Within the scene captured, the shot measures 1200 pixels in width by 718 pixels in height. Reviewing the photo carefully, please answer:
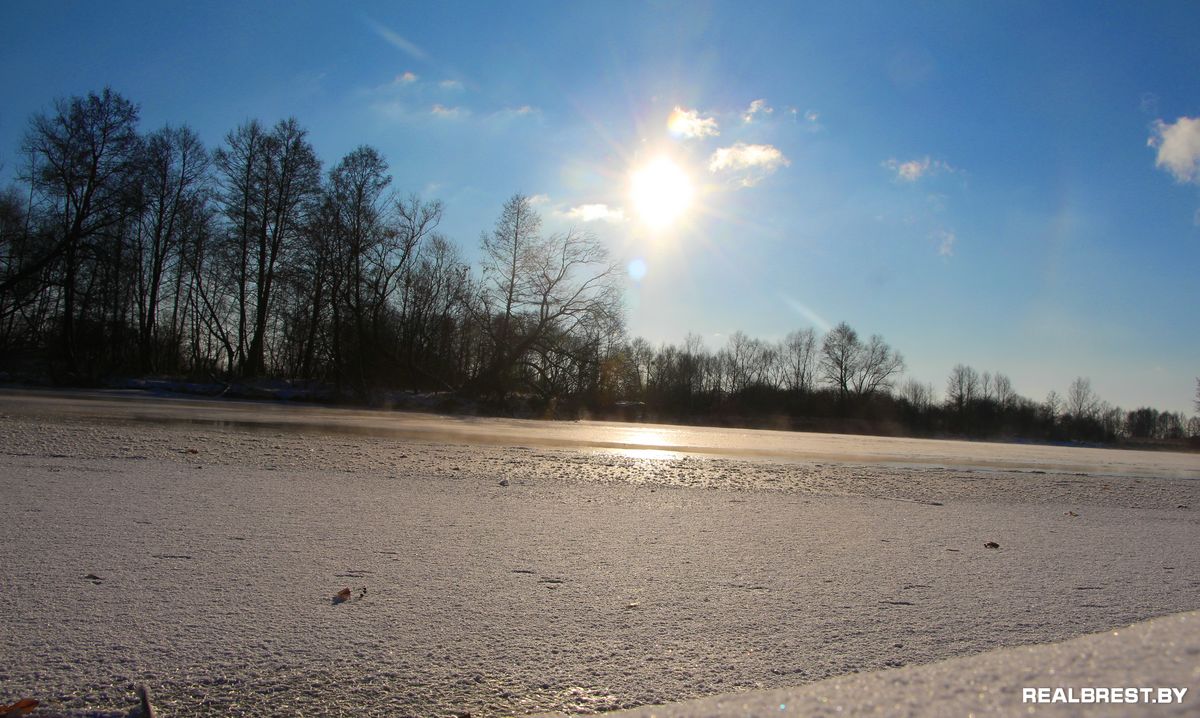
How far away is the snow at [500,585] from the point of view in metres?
2.30

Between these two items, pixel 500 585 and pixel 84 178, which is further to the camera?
pixel 84 178

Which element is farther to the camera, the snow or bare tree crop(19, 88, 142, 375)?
bare tree crop(19, 88, 142, 375)

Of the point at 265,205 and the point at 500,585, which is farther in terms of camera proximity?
the point at 265,205

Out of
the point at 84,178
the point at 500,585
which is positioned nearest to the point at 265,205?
the point at 84,178

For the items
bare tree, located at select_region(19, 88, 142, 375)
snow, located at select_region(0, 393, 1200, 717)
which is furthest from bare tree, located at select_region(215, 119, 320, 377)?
snow, located at select_region(0, 393, 1200, 717)

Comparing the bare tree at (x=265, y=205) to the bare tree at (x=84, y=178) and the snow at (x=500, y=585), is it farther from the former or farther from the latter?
the snow at (x=500, y=585)

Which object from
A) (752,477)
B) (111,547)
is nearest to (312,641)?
(111,547)

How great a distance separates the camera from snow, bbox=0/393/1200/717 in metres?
2.30

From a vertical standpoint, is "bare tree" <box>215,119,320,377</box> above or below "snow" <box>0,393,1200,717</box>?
above

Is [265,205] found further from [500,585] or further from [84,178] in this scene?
[500,585]

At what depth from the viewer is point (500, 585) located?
3.38 meters

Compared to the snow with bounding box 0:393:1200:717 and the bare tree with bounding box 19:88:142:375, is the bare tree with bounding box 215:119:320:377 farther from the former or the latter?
the snow with bounding box 0:393:1200:717

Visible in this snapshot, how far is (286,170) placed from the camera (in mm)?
33594

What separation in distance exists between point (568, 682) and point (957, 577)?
256 cm
